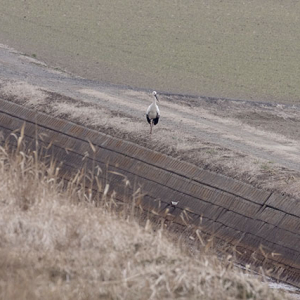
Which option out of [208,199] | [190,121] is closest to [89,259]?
[208,199]

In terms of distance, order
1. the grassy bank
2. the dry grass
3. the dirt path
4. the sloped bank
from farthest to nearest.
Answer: the grassy bank, the dirt path, the dry grass, the sloped bank

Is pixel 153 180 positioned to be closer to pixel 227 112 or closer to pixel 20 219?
pixel 227 112

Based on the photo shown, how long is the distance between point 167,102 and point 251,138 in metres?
3.73

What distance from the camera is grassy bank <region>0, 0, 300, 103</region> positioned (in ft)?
86.4

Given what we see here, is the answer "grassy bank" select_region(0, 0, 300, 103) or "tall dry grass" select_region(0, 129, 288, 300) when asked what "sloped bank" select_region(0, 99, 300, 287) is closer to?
"tall dry grass" select_region(0, 129, 288, 300)

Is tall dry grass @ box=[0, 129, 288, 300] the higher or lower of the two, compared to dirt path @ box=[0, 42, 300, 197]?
higher

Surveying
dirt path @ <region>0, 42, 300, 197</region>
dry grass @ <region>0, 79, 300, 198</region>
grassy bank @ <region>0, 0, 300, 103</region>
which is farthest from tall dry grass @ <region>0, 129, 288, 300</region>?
grassy bank @ <region>0, 0, 300, 103</region>

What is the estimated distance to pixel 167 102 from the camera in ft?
67.9

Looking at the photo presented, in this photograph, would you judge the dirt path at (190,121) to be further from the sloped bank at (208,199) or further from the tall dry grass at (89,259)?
the tall dry grass at (89,259)

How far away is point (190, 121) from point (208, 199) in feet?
15.0

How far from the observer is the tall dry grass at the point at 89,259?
6664mm

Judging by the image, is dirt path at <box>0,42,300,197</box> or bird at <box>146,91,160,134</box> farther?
bird at <box>146,91,160,134</box>

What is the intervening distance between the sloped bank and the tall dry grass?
9.82 ft

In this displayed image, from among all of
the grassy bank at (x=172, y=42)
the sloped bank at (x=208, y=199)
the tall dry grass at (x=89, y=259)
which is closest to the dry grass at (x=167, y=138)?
the sloped bank at (x=208, y=199)
